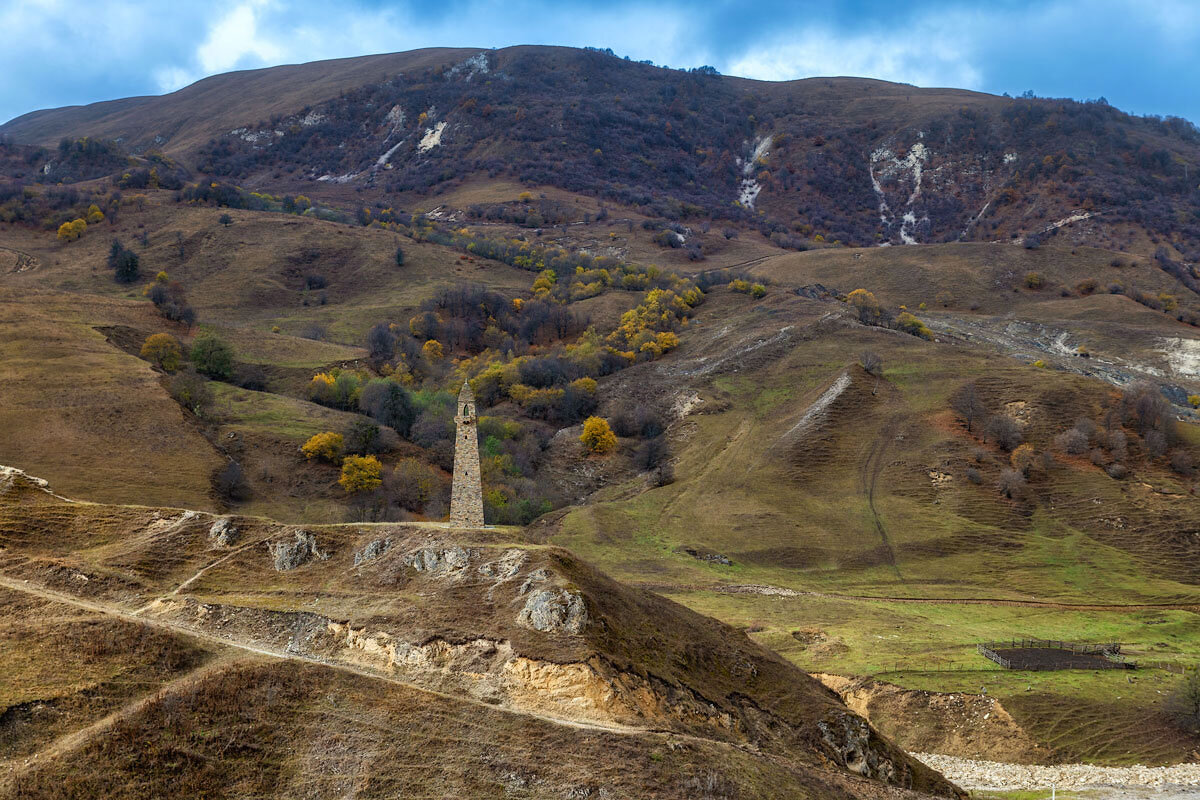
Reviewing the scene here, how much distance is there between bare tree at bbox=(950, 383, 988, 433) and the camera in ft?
248

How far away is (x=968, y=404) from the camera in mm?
76500

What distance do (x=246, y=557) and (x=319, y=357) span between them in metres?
74.0

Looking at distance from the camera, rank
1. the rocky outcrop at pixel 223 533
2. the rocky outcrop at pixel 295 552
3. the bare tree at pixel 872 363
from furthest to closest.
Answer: the bare tree at pixel 872 363
the rocky outcrop at pixel 223 533
the rocky outcrop at pixel 295 552

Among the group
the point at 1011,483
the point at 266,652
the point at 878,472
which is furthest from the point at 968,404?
the point at 266,652

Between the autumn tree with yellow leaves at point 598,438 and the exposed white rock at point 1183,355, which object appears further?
the exposed white rock at point 1183,355

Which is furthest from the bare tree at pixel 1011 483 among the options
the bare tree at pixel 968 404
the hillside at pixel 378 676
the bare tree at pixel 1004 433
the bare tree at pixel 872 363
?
the hillside at pixel 378 676

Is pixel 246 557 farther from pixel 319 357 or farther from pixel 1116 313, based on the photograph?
pixel 1116 313

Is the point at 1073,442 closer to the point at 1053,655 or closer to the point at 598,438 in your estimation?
the point at 1053,655

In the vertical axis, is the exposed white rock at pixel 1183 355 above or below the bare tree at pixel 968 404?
above

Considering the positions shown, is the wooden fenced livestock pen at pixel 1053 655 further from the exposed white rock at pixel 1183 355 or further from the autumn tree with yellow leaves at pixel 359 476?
the exposed white rock at pixel 1183 355

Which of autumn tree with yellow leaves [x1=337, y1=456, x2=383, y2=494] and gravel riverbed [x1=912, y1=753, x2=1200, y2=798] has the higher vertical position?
autumn tree with yellow leaves [x1=337, y1=456, x2=383, y2=494]

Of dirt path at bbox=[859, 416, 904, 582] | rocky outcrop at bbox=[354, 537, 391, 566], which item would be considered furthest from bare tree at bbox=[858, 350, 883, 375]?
rocky outcrop at bbox=[354, 537, 391, 566]

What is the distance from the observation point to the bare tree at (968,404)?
75688mm

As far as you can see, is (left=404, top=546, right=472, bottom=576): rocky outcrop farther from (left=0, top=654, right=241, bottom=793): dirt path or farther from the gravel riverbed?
the gravel riverbed
